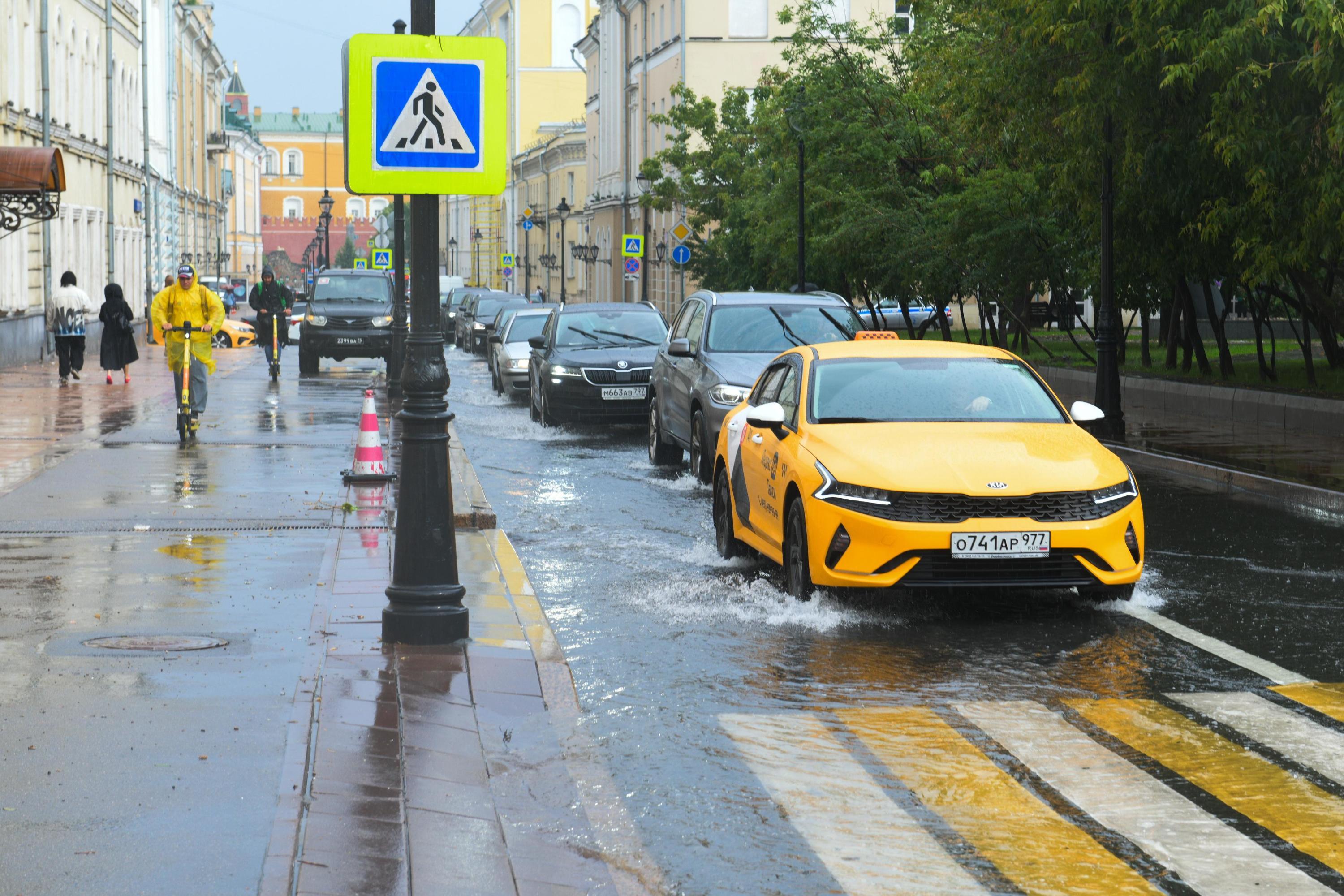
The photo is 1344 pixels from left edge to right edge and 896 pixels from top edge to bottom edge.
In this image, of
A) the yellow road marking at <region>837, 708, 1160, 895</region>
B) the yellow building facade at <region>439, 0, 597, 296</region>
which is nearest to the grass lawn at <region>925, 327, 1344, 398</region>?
the yellow road marking at <region>837, 708, 1160, 895</region>

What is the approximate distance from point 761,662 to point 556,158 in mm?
88480

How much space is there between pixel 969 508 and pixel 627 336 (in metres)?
14.6

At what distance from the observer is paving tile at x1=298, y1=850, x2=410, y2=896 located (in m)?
4.59

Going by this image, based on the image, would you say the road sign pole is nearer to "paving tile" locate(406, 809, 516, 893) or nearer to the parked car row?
the parked car row

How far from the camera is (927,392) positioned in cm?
1032

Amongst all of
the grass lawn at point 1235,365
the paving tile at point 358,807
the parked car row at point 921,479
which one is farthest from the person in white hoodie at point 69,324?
the paving tile at point 358,807

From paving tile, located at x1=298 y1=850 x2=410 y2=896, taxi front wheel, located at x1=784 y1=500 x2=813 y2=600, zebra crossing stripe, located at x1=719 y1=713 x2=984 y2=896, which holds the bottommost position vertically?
zebra crossing stripe, located at x1=719 y1=713 x2=984 y2=896

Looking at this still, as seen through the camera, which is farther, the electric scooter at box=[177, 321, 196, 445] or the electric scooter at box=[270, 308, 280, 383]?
the electric scooter at box=[270, 308, 280, 383]

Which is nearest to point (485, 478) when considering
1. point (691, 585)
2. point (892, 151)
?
point (691, 585)

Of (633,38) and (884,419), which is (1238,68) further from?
(633,38)

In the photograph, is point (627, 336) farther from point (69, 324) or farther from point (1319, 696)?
point (1319, 696)

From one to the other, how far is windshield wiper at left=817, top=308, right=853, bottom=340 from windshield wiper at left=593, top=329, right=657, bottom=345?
5.61 metres

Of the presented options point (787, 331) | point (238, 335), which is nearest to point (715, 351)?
point (787, 331)

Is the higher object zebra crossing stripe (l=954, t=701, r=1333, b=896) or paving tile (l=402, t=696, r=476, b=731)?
paving tile (l=402, t=696, r=476, b=731)
